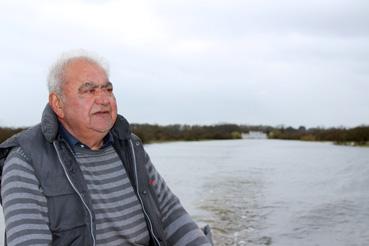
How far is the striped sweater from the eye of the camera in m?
2.18

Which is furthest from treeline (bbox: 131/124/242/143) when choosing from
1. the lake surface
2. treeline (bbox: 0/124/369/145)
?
the lake surface

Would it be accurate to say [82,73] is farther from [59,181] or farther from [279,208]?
[279,208]

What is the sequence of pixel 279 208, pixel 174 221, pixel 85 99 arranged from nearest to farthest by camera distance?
1. pixel 85 99
2. pixel 174 221
3. pixel 279 208

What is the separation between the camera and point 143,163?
8.60 ft

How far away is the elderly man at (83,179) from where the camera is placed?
2223 mm

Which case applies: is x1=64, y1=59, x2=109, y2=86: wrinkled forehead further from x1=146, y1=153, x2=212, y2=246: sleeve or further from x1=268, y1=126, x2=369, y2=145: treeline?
x1=268, y1=126, x2=369, y2=145: treeline

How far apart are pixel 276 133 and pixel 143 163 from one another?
139m

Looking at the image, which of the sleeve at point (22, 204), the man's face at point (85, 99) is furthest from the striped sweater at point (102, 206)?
the man's face at point (85, 99)

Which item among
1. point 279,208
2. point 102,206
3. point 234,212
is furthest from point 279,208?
point 102,206

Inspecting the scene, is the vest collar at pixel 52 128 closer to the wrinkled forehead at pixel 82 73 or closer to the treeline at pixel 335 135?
the wrinkled forehead at pixel 82 73

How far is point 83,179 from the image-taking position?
232cm

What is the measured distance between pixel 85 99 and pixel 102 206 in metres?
0.46

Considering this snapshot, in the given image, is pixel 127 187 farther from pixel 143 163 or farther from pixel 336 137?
pixel 336 137

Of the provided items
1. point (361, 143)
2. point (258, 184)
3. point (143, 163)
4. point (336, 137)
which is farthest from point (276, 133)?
point (143, 163)
